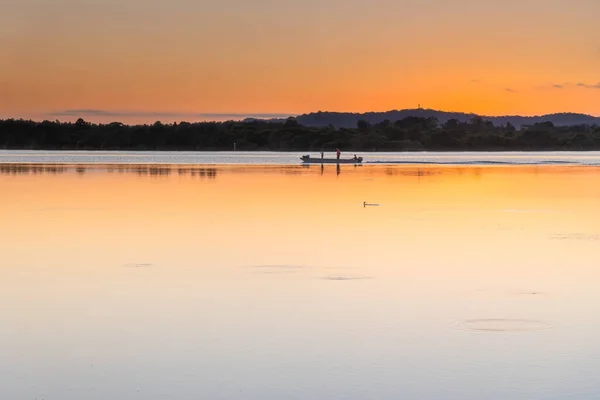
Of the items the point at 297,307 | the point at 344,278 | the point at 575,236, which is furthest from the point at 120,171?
the point at 297,307

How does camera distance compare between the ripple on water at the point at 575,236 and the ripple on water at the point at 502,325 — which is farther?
the ripple on water at the point at 575,236

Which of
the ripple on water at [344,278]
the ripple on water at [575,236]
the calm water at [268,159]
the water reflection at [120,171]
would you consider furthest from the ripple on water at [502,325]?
the calm water at [268,159]

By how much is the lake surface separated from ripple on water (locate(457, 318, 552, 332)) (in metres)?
0.05

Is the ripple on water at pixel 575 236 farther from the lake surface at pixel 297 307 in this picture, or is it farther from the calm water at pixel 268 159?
the calm water at pixel 268 159

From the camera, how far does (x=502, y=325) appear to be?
11281 mm

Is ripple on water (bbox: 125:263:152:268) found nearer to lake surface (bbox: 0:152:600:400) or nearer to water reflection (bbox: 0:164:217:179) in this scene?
lake surface (bbox: 0:152:600:400)

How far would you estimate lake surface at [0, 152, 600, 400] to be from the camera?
8883mm

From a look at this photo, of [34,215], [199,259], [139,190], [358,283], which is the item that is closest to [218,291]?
[358,283]

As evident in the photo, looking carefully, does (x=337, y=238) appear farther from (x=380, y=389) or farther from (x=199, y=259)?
(x=380, y=389)

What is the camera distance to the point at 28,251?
1809 cm

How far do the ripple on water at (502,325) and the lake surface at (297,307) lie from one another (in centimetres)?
5

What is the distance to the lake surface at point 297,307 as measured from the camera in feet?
29.1

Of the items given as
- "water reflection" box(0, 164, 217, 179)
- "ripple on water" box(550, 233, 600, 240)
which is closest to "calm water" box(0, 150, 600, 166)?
"water reflection" box(0, 164, 217, 179)

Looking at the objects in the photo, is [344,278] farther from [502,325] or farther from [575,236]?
[575,236]
